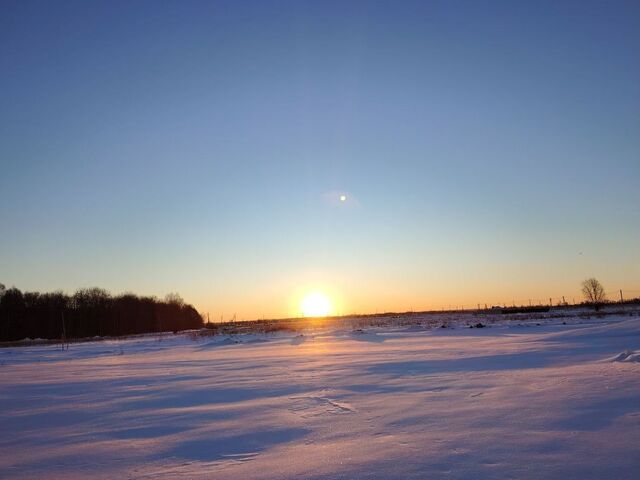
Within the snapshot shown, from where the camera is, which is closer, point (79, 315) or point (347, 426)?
point (347, 426)

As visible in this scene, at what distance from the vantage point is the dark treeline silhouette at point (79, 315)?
73.3 metres

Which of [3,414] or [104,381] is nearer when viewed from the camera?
[3,414]

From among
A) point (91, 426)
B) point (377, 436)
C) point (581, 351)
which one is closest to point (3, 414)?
point (91, 426)

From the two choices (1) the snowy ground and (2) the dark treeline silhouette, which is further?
(2) the dark treeline silhouette

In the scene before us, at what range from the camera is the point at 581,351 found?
10.8 m

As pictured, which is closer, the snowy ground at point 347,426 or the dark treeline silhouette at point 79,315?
the snowy ground at point 347,426

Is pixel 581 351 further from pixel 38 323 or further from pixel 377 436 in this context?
pixel 38 323

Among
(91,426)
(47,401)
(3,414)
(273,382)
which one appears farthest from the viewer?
(273,382)

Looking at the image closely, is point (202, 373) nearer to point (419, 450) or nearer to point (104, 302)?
point (419, 450)

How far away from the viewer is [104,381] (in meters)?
9.96

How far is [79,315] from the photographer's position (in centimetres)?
8288

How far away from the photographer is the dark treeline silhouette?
73312 mm

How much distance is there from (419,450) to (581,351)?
8.85 meters

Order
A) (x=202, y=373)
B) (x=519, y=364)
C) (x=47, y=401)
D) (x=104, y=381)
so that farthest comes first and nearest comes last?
(x=202, y=373) → (x=104, y=381) → (x=519, y=364) → (x=47, y=401)
